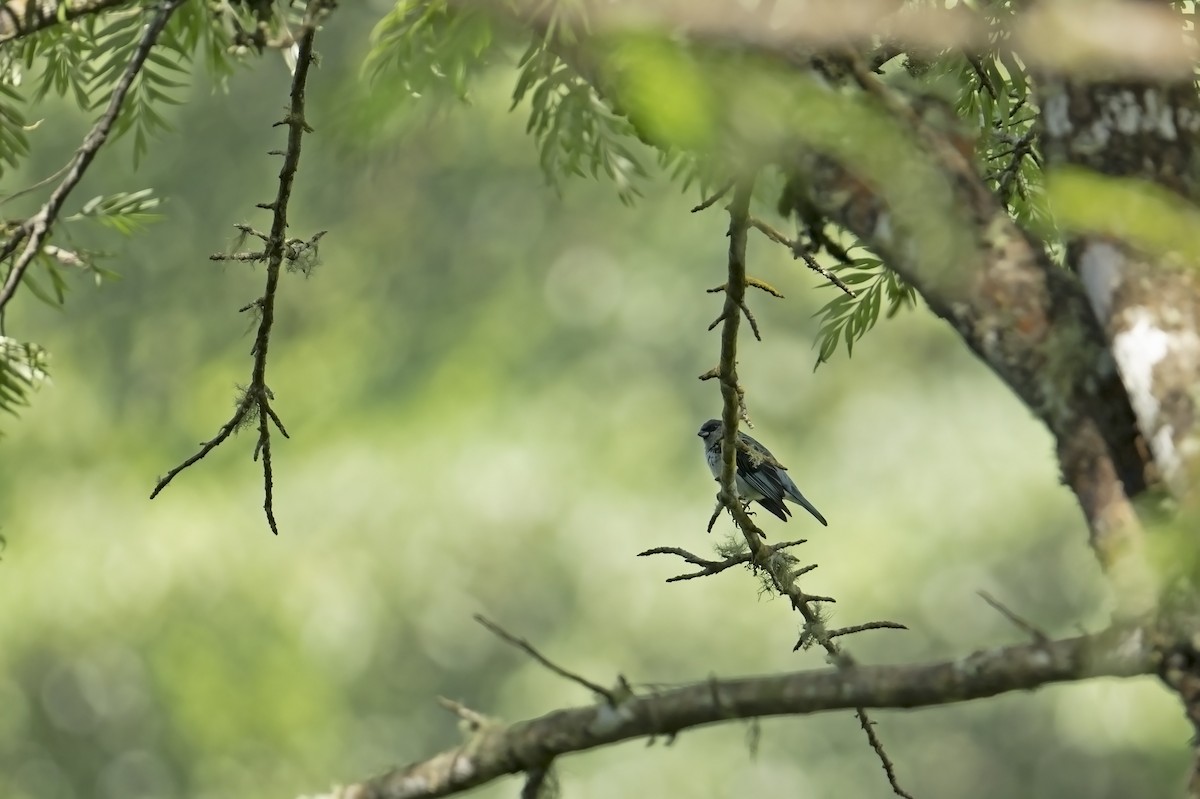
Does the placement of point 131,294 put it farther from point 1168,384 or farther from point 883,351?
point 1168,384

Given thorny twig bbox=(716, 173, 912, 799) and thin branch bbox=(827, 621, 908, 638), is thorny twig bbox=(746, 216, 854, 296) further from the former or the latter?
thin branch bbox=(827, 621, 908, 638)

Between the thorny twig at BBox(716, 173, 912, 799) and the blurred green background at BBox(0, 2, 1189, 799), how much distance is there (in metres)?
7.13

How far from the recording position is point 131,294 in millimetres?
14156

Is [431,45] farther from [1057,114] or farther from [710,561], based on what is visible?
[710,561]

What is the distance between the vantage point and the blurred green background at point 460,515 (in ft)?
36.5

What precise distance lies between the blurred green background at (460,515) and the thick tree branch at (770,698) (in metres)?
8.13

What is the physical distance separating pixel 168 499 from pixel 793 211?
944cm

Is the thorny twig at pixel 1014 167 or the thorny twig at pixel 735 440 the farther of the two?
the thorny twig at pixel 1014 167

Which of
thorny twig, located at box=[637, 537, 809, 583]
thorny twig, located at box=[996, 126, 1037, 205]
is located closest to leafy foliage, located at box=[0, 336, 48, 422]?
thorny twig, located at box=[637, 537, 809, 583]

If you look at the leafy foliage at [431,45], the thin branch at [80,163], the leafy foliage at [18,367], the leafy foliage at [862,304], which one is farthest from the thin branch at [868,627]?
the leafy foliage at [18,367]

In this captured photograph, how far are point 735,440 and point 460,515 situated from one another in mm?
9367

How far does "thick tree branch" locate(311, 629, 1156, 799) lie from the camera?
1376 mm

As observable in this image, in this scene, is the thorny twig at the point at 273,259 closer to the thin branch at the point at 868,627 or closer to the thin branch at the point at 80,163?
the thin branch at the point at 80,163

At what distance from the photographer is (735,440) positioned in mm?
2430
